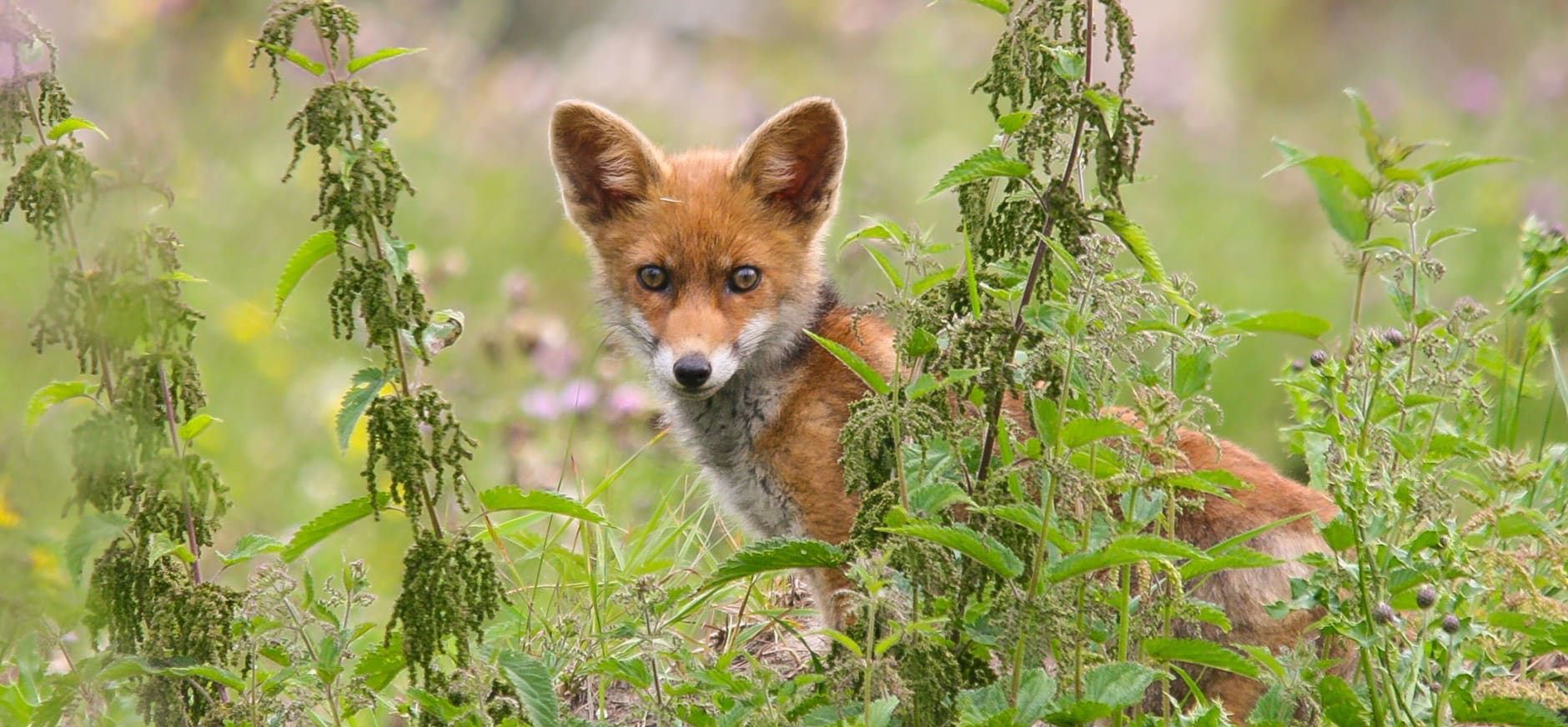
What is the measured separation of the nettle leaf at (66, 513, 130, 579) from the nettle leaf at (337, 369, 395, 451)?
0.48m

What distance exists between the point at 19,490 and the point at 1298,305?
742cm

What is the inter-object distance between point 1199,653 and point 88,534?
1.85 meters

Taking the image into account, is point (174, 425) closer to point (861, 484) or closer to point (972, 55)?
point (861, 484)

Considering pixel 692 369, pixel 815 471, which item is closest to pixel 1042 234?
pixel 815 471

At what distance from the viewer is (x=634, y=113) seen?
10.9 m

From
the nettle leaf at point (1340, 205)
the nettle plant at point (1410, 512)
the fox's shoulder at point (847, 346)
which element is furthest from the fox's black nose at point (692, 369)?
the nettle leaf at point (1340, 205)

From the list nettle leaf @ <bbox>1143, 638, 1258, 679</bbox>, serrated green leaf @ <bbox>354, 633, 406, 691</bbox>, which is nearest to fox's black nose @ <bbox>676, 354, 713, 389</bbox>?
serrated green leaf @ <bbox>354, 633, 406, 691</bbox>

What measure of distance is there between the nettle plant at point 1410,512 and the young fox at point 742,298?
1.07 metres

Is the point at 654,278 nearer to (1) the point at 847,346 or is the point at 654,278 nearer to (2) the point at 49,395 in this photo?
(1) the point at 847,346

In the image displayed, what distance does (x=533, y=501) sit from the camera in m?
2.48

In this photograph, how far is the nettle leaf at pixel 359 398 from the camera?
2287 millimetres

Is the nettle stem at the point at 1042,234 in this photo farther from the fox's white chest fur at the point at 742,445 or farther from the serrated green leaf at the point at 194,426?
the fox's white chest fur at the point at 742,445

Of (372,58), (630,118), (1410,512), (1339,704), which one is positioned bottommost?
(1339,704)

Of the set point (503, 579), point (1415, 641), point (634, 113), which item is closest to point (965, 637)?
point (1415, 641)
